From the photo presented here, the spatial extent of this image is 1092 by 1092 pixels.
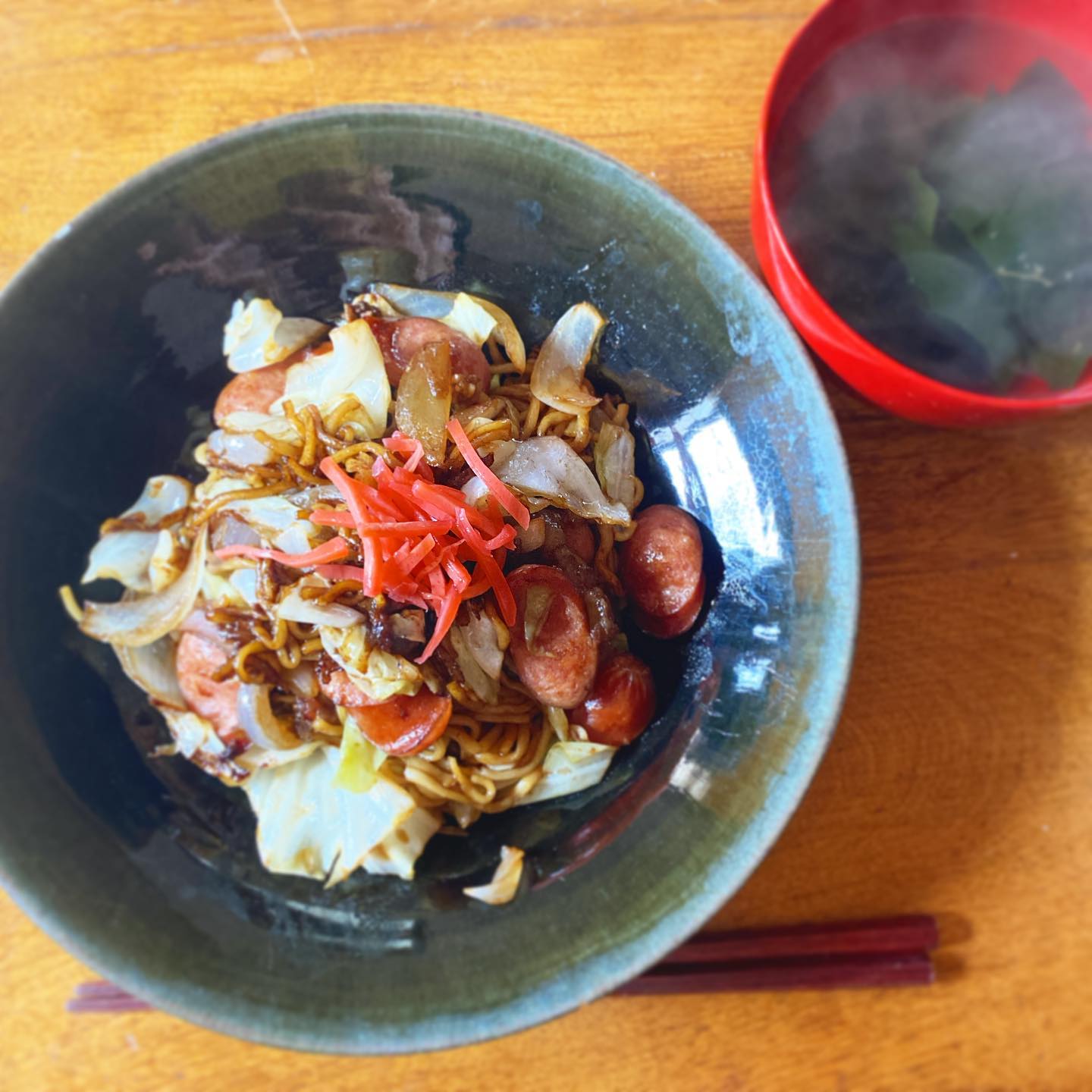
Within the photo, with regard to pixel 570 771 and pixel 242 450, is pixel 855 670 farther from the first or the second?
pixel 242 450

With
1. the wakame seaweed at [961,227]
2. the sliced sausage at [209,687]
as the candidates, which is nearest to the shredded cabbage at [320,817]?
the sliced sausage at [209,687]

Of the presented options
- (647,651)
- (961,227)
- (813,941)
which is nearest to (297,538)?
(647,651)

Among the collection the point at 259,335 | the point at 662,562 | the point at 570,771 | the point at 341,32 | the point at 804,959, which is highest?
the point at 341,32

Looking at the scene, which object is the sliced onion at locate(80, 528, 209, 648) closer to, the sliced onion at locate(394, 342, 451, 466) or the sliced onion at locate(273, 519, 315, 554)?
the sliced onion at locate(273, 519, 315, 554)

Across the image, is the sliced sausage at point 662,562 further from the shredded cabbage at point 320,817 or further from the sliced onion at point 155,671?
the sliced onion at point 155,671

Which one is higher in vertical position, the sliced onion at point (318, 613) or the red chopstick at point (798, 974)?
the sliced onion at point (318, 613)

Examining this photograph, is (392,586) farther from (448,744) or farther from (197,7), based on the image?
(197,7)
